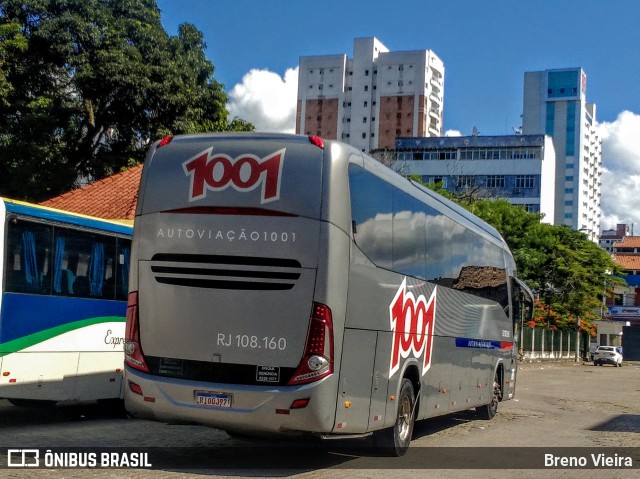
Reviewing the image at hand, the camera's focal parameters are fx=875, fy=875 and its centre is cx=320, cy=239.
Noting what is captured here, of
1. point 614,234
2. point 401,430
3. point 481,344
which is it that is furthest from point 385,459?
point 614,234

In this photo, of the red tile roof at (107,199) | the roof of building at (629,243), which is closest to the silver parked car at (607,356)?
the red tile roof at (107,199)

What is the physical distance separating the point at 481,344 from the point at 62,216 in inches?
294

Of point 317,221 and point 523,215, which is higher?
point 523,215

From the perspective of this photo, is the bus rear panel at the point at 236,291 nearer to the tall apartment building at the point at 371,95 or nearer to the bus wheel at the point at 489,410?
the bus wheel at the point at 489,410

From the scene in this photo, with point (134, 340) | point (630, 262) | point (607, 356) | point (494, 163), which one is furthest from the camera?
point (630, 262)

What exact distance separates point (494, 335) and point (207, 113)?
79.1 feet

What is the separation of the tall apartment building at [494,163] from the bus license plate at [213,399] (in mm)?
96577

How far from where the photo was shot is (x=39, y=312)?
471 inches

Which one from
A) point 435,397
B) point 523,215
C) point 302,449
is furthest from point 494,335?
point 523,215

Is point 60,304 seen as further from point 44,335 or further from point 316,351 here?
point 316,351

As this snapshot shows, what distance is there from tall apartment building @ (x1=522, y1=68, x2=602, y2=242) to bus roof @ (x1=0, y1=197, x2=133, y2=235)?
146 meters

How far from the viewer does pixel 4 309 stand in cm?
1129

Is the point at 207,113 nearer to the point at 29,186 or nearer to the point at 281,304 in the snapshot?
the point at 29,186

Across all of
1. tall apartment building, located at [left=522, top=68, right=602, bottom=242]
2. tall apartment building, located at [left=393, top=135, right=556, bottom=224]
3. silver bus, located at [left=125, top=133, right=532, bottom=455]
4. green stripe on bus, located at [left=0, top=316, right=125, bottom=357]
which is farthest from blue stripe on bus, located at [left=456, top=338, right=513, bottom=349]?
tall apartment building, located at [left=522, top=68, right=602, bottom=242]
